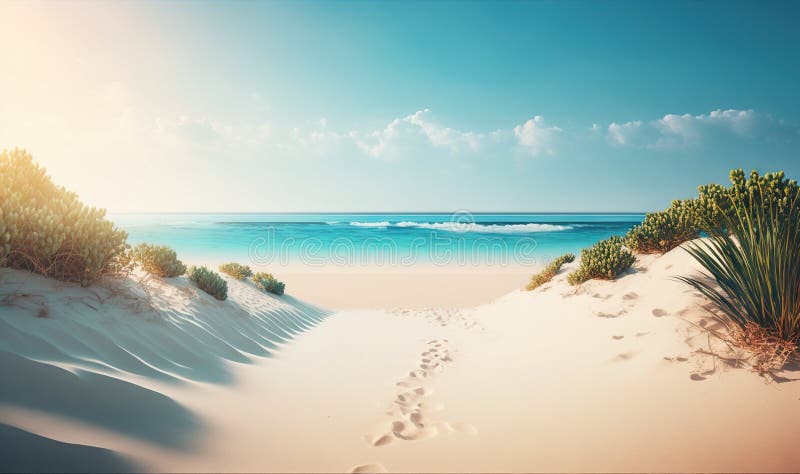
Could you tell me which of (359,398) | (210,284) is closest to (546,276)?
(359,398)

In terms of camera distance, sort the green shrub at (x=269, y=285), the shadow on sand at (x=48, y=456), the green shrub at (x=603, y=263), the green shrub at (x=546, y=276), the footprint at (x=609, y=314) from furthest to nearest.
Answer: the green shrub at (x=546, y=276), the green shrub at (x=269, y=285), the green shrub at (x=603, y=263), the footprint at (x=609, y=314), the shadow on sand at (x=48, y=456)

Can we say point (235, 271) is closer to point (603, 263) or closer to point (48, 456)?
point (48, 456)

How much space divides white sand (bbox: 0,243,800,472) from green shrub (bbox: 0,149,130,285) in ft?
0.75

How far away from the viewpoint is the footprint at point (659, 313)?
493 centimetres

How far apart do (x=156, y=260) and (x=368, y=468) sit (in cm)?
617

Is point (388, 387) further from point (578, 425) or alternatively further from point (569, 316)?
point (569, 316)

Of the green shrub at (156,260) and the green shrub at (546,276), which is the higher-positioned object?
the green shrub at (156,260)

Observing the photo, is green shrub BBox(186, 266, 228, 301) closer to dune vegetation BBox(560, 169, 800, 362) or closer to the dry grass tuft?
dune vegetation BBox(560, 169, 800, 362)

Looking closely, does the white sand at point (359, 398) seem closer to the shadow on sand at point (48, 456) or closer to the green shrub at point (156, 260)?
the shadow on sand at point (48, 456)

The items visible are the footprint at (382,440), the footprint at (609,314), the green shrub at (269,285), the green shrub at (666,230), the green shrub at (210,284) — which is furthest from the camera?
the green shrub at (269,285)

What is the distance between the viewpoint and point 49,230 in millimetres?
3674

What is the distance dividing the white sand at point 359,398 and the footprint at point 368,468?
2 cm

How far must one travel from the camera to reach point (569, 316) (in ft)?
23.3

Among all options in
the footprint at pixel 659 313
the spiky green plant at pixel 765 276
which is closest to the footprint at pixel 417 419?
the spiky green plant at pixel 765 276
